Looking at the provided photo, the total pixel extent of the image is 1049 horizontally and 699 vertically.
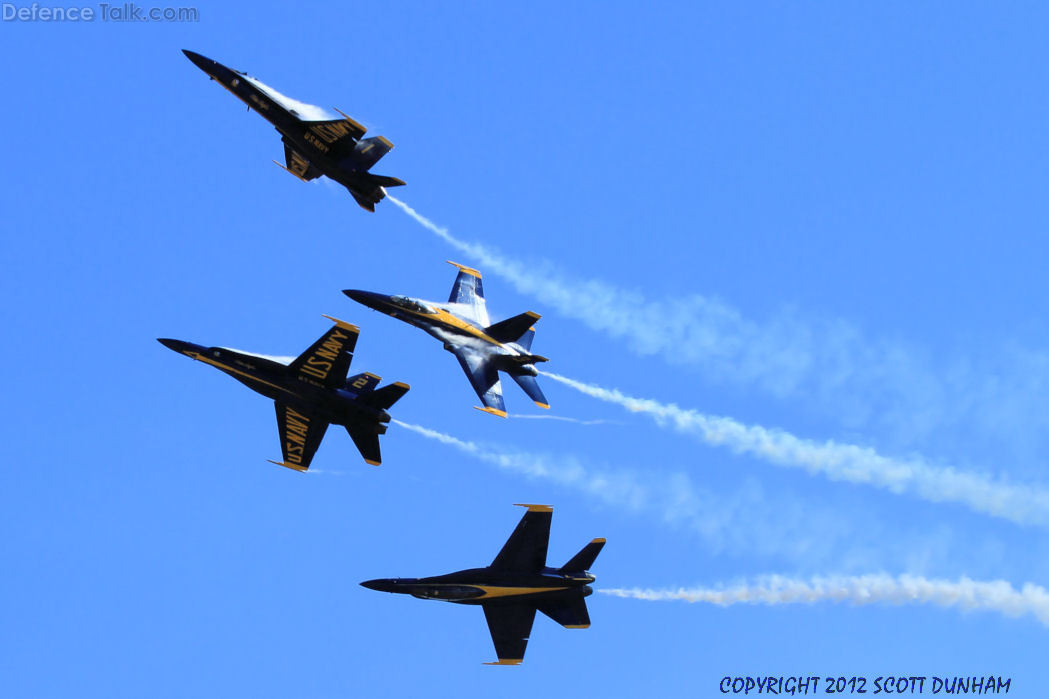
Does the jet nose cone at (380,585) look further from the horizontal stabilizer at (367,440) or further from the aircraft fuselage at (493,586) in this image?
the horizontal stabilizer at (367,440)

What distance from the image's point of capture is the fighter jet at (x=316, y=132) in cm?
6194

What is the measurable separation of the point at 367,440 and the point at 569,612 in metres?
11.9

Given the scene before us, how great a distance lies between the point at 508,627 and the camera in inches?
2194

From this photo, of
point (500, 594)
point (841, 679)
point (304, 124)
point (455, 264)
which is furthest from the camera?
point (455, 264)

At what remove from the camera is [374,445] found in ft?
189

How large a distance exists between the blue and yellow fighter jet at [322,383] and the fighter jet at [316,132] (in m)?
9.16

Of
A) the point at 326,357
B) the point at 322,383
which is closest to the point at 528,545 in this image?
the point at 322,383

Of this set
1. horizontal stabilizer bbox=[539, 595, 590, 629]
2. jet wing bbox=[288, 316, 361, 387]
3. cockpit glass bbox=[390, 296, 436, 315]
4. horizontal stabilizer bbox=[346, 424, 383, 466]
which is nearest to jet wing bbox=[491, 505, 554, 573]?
horizontal stabilizer bbox=[539, 595, 590, 629]

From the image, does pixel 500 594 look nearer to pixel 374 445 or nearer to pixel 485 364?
pixel 374 445

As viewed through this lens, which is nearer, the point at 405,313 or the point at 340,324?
the point at 340,324

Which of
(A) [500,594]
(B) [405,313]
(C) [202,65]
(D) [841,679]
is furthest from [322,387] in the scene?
(D) [841,679]

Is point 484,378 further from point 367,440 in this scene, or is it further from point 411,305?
point 367,440

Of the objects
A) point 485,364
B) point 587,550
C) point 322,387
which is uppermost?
point 485,364

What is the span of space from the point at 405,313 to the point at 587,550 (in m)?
15.9
